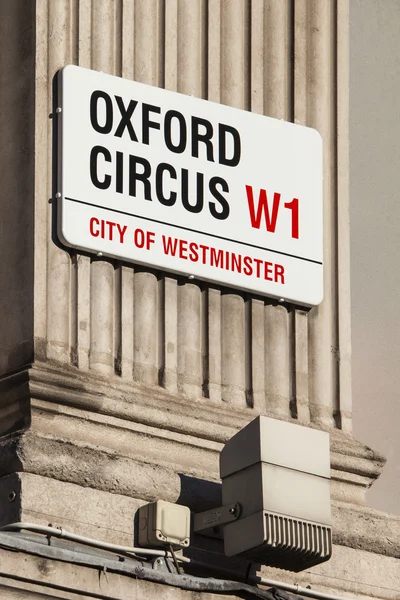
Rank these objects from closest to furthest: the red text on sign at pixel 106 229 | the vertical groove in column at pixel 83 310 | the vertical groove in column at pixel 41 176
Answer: the vertical groove in column at pixel 41 176
the vertical groove in column at pixel 83 310
the red text on sign at pixel 106 229

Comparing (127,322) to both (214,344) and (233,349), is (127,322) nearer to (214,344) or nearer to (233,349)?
(214,344)

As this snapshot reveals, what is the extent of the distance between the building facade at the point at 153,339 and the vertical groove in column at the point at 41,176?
0.01 meters

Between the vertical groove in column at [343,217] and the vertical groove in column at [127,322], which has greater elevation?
the vertical groove in column at [343,217]

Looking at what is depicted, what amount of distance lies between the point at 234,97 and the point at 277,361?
68.8 inches

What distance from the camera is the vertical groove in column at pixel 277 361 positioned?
15.2 m

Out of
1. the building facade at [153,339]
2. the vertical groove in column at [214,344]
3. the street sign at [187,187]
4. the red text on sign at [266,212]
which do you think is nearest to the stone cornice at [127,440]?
the building facade at [153,339]

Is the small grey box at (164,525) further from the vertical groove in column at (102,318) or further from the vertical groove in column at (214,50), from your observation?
the vertical groove in column at (214,50)

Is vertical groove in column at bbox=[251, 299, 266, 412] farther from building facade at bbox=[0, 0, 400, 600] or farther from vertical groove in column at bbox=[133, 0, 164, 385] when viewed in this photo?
vertical groove in column at bbox=[133, 0, 164, 385]

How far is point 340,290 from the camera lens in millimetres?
15734

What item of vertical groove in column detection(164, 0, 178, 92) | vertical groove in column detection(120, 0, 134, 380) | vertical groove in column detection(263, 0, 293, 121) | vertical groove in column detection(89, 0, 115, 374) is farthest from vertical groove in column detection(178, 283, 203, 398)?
vertical groove in column detection(263, 0, 293, 121)

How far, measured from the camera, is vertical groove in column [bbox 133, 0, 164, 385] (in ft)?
48.4

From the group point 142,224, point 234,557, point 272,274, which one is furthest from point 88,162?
point 234,557

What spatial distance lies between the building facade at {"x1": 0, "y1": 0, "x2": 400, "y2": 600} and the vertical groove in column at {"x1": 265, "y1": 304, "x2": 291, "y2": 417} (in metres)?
0.01

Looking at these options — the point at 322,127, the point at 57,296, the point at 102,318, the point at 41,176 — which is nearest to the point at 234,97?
the point at 322,127
